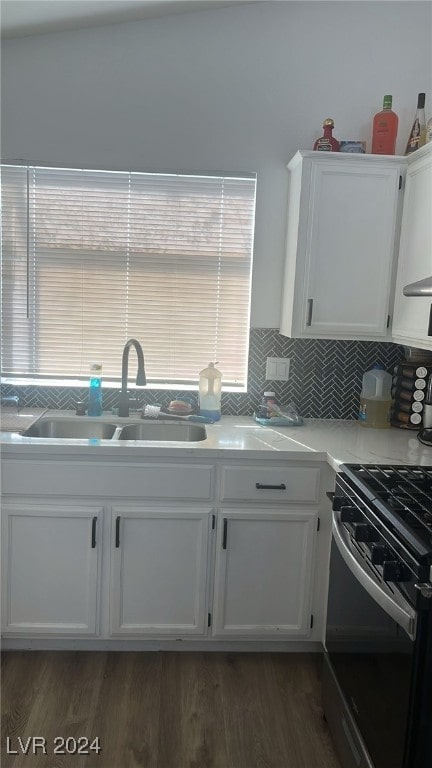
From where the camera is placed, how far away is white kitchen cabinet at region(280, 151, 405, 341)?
8.50 feet

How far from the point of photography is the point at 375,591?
158 cm

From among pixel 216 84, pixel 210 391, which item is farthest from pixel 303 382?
pixel 216 84

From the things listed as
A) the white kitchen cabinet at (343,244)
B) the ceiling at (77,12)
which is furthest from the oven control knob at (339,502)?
the ceiling at (77,12)

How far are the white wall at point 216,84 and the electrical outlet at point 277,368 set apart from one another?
2.64 feet

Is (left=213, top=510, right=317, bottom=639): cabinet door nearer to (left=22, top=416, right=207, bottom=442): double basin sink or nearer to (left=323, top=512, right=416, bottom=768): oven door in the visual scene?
(left=323, top=512, right=416, bottom=768): oven door

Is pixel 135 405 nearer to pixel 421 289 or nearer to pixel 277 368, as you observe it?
pixel 277 368

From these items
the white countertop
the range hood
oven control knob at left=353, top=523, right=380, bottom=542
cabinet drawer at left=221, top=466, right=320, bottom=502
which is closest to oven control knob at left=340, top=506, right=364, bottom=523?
oven control knob at left=353, top=523, right=380, bottom=542

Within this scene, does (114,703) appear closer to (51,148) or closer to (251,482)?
(251,482)

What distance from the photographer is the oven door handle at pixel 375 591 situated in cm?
140

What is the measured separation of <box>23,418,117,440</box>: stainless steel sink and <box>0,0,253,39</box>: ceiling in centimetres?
169

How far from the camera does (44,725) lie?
2.06 metres

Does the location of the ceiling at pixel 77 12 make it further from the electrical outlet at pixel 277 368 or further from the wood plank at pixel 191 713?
the wood plank at pixel 191 713

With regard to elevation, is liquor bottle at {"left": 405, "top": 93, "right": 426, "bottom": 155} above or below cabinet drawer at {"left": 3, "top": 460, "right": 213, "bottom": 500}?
above

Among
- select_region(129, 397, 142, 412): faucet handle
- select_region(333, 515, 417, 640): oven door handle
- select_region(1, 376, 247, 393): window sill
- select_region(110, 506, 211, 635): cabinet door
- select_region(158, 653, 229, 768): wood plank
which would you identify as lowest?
select_region(158, 653, 229, 768): wood plank
